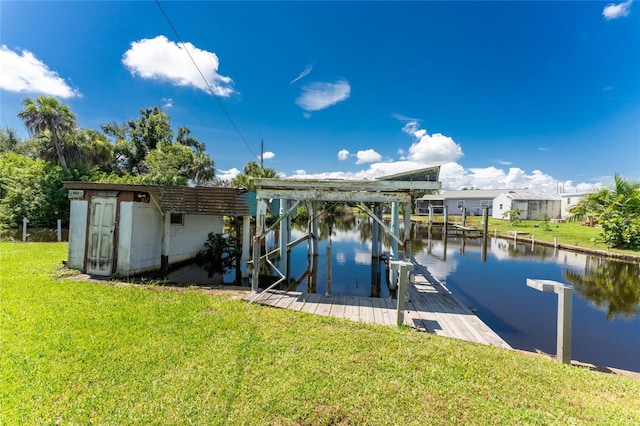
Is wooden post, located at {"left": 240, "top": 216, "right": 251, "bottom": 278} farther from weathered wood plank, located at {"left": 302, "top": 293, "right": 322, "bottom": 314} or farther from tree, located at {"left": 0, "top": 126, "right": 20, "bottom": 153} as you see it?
tree, located at {"left": 0, "top": 126, "right": 20, "bottom": 153}

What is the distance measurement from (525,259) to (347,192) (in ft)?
50.1

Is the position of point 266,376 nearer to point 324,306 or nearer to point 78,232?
point 324,306

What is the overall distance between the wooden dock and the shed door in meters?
5.12

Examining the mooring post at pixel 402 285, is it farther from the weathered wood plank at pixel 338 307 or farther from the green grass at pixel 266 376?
the weathered wood plank at pixel 338 307

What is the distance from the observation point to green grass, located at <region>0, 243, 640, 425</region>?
275 centimetres

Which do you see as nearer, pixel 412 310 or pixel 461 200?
pixel 412 310

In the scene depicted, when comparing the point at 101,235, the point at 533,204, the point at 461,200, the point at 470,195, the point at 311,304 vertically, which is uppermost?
the point at 470,195

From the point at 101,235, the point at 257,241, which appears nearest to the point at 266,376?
the point at 257,241

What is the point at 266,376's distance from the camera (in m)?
3.33

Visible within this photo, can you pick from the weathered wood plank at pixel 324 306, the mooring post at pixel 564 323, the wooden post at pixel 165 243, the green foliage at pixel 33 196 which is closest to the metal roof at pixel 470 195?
the wooden post at pixel 165 243

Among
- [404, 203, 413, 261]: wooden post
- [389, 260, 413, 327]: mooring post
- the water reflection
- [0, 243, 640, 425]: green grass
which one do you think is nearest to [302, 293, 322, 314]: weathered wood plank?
[0, 243, 640, 425]: green grass

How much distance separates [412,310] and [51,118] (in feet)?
89.2

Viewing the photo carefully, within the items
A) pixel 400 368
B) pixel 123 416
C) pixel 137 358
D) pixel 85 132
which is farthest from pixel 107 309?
pixel 85 132

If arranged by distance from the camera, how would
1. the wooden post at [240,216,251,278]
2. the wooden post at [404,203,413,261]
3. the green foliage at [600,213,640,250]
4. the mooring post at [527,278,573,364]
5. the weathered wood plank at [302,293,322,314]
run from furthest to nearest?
the green foliage at [600,213,640,250] < the wooden post at [240,216,251,278] < the wooden post at [404,203,413,261] < the weathered wood plank at [302,293,322,314] < the mooring post at [527,278,573,364]
